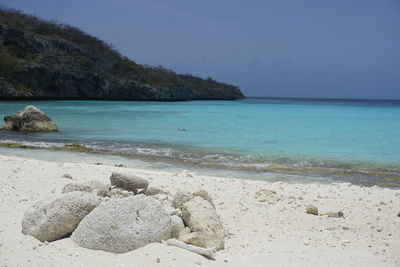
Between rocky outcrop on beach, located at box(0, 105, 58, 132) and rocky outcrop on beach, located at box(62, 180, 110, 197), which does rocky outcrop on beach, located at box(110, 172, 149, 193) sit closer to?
rocky outcrop on beach, located at box(62, 180, 110, 197)

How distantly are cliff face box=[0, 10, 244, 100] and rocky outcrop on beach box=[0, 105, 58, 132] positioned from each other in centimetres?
3629

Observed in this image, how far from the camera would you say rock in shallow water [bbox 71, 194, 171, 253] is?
172 inches

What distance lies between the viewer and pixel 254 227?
5.62 metres

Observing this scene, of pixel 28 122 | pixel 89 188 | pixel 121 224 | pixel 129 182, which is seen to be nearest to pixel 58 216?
pixel 121 224

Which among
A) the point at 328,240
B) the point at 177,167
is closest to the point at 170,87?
the point at 177,167

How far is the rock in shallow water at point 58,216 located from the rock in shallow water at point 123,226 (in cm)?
18

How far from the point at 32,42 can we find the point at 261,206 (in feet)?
222

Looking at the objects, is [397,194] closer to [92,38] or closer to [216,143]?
[216,143]

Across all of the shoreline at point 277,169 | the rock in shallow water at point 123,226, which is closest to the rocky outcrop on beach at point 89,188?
the rock in shallow water at point 123,226

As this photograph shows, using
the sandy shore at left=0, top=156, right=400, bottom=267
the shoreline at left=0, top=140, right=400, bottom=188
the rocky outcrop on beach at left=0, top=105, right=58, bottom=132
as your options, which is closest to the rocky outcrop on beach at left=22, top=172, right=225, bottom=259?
the sandy shore at left=0, top=156, right=400, bottom=267

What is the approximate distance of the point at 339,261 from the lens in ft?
14.9

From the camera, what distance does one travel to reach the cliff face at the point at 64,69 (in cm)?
5922

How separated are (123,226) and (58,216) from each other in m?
0.86

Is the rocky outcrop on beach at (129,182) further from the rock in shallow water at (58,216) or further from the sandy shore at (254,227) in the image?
the rock in shallow water at (58,216)
